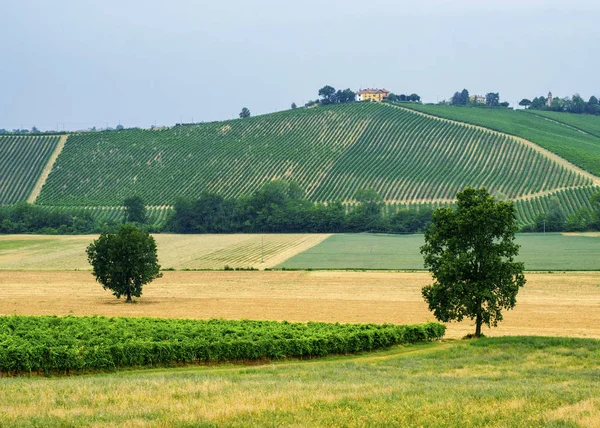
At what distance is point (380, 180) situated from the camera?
15138cm

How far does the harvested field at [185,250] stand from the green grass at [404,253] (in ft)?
10.5

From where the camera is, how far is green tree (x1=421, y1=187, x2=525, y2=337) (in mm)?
41500

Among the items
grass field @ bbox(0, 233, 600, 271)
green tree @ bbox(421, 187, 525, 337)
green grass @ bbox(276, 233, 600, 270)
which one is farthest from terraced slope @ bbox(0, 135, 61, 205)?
green tree @ bbox(421, 187, 525, 337)

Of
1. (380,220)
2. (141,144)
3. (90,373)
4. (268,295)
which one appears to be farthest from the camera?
(141,144)

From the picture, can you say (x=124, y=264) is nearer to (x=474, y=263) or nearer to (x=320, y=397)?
(x=474, y=263)

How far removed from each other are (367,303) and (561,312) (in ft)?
37.9

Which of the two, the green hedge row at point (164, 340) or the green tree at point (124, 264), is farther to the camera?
the green tree at point (124, 264)

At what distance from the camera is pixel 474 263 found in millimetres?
42438

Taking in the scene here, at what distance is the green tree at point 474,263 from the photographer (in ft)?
136

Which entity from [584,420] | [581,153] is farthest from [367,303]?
[581,153]

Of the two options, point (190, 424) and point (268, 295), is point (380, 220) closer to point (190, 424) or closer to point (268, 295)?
point (268, 295)

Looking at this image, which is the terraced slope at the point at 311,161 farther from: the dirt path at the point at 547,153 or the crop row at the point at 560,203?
the crop row at the point at 560,203

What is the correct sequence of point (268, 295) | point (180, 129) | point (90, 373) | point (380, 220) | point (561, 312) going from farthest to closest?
point (180, 129) → point (380, 220) → point (268, 295) → point (561, 312) → point (90, 373)

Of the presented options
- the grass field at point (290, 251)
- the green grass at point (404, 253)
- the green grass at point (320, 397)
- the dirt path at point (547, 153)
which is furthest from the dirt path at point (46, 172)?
the green grass at point (320, 397)
